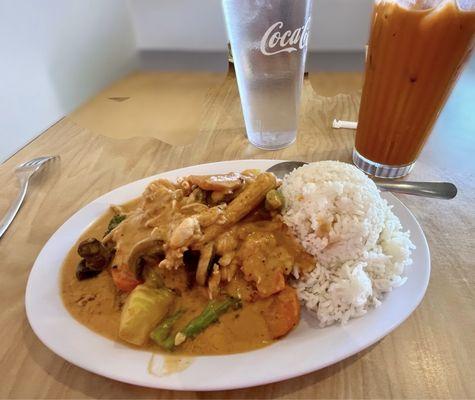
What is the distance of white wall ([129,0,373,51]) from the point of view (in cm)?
294

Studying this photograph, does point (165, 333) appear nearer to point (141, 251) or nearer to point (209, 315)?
point (209, 315)

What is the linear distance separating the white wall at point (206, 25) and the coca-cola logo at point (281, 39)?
160cm

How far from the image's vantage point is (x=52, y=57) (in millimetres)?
2605

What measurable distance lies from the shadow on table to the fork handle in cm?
68

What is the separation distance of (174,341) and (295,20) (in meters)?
1.23

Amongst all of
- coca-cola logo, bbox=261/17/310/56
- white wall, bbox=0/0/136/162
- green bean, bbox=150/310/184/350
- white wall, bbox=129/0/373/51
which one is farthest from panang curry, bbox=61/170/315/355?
white wall, bbox=129/0/373/51

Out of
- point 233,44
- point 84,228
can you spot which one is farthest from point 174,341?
point 233,44

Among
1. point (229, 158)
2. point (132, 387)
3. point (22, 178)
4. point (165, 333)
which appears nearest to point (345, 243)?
point (165, 333)

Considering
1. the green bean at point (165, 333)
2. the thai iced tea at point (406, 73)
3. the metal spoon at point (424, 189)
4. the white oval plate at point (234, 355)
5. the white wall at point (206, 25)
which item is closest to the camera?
the white oval plate at point (234, 355)

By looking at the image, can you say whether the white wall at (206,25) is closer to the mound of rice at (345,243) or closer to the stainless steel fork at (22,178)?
the stainless steel fork at (22,178)

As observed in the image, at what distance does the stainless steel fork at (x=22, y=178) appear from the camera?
1523 millimetres

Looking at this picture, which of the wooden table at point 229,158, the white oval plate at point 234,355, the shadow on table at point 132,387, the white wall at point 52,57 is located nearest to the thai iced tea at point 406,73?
the wooden table at point 229,158

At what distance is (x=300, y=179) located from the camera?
4.31 feet

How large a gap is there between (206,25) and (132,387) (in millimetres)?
2845
